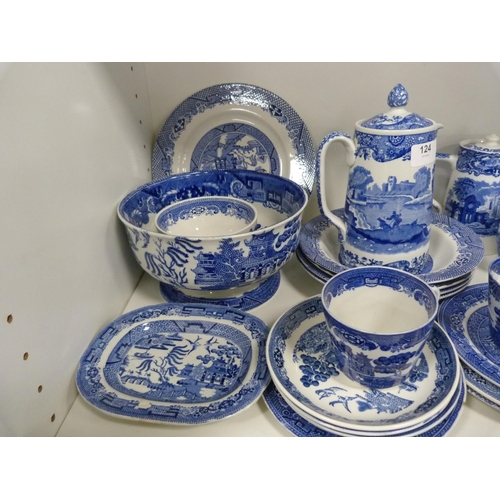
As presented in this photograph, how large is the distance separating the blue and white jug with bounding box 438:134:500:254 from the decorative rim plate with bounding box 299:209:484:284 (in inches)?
1.3

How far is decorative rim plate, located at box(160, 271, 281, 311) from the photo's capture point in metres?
0.64

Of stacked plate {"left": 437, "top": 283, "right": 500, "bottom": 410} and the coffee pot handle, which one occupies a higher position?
the coffee pot handle

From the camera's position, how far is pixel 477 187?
68cm

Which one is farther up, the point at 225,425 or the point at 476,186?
the point at 476,186

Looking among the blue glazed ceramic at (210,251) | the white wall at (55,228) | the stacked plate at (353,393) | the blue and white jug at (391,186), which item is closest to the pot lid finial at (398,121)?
the blue and white jug at (391,186)

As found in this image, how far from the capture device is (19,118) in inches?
15.6

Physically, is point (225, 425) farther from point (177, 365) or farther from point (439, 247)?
point (439, 247)

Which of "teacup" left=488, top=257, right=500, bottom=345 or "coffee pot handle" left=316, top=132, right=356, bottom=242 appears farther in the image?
"coffee pot handle" left=316, top=132, right=356, bottom=242

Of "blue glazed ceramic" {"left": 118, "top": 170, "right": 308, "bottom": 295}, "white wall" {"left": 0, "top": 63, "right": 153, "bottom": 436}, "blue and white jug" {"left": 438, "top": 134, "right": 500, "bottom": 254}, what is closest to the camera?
"white wall" {"left": 0, "top": 63, "right": 153, "bottom": 436}

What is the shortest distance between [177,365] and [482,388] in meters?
0.34

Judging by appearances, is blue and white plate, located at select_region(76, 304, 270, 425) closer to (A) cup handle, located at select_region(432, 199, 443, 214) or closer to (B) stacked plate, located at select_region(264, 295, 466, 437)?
(B) stacked plate, located at select_region(264, 295, 466, 437)

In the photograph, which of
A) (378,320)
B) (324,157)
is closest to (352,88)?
(324,157)

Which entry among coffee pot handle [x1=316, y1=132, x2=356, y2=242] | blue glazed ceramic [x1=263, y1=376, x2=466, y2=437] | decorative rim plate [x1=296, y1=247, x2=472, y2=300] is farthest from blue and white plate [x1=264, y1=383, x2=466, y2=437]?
coffee pot handle [x1=316, y1=132, x2=356, y2=242]
